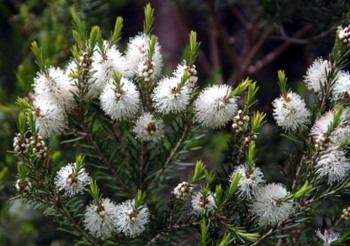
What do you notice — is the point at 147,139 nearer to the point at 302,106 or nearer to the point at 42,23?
the point at 302,106

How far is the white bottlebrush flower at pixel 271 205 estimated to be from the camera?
3.30 feet

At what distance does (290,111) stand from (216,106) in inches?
4.5

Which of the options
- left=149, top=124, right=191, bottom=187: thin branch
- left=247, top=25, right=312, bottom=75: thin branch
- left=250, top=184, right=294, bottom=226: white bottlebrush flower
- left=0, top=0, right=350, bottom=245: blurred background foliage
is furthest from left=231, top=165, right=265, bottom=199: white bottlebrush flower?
left=247, top=25, right=312, bottom=75: thin branch

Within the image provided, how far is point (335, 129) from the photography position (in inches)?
38.8

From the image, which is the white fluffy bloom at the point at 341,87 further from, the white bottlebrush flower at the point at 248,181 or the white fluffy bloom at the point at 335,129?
the white bottlebrush flower at the point at 248,181

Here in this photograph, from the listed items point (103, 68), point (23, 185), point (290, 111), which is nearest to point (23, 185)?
point (23, 185)

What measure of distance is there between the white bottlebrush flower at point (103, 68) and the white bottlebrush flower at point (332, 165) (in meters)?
0.34

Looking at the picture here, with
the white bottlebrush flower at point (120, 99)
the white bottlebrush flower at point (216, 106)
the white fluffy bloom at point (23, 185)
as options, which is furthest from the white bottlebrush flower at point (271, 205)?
the white fluffy bloom at point (23, 185)

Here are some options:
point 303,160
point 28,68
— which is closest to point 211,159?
point 28,68

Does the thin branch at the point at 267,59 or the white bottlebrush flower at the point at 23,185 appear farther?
the thin branch at the point at 267,59

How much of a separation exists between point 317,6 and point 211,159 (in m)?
0.51

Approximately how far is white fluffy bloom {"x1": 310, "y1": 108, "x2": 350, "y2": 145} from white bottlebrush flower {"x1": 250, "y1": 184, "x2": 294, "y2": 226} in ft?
0.33

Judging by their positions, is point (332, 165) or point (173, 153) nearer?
point (332, 165)

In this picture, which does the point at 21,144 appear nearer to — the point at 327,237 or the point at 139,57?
the point at 139,57
